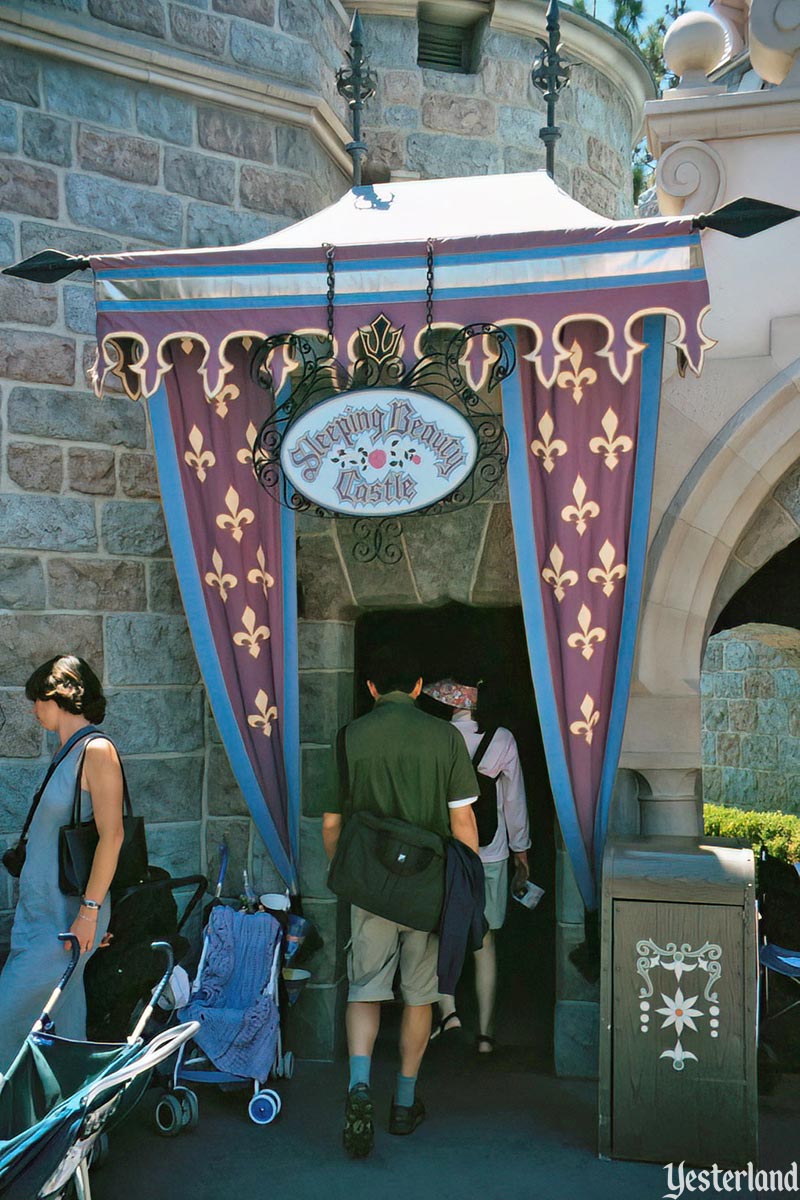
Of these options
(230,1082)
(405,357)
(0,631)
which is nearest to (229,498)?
(405,357)

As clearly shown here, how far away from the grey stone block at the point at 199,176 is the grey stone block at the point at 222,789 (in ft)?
8.22

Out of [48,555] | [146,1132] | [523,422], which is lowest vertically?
[146,1132]

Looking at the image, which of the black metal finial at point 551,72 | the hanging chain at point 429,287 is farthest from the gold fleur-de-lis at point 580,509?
the black metal finial at point 551,72

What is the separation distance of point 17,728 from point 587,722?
7.57 ft

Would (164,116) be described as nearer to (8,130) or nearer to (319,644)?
(8,130)

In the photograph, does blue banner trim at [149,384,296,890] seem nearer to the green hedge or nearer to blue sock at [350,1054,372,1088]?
blue sock at [350,1054,372,1088]

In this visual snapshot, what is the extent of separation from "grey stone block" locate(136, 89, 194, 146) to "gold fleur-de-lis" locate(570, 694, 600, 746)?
3.15 meters

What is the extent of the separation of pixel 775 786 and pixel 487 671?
567 centimetres

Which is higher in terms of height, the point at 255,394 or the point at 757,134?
the point at 757,134

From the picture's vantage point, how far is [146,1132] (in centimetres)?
436

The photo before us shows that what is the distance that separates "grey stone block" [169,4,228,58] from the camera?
5602 mm

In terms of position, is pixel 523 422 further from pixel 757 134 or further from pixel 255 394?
pixel 757 134

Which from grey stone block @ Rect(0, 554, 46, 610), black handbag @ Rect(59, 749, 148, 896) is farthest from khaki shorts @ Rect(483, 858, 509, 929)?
grey stone block @ Rect(0, 554, 46, 610)

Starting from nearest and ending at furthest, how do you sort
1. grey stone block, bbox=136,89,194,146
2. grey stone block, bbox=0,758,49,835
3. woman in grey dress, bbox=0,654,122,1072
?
woman in grey dress, bbox=0,654,122,1072, grey stone block, bbox=0,758,49,835, grey stone block, bbox=136,89,194,146
